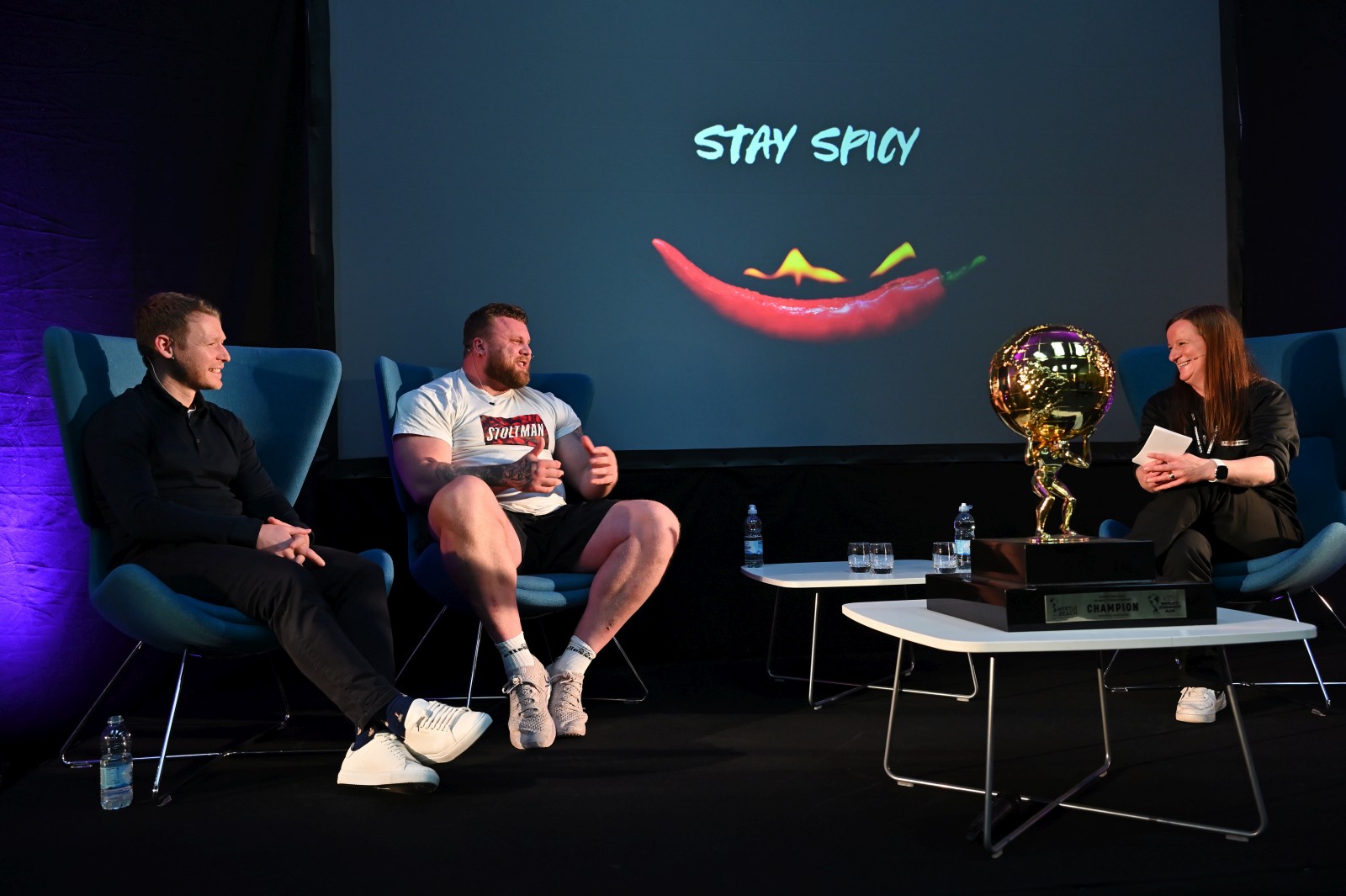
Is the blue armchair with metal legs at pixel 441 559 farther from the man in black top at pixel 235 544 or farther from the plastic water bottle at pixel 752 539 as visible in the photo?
the plastic water bottle at pixel 752 539

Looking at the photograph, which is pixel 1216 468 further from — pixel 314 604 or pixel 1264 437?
pixel 314 604

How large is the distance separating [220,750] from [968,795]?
176cm

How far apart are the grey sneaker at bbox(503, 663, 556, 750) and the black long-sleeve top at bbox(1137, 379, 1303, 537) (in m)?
1.96

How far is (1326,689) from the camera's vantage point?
296 cm

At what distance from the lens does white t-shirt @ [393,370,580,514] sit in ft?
9.81

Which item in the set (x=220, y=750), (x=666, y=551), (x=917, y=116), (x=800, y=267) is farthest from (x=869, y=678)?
(x=917, y=116)

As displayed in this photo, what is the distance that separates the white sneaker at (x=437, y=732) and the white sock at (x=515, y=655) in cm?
46

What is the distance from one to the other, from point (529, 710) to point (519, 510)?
671mm

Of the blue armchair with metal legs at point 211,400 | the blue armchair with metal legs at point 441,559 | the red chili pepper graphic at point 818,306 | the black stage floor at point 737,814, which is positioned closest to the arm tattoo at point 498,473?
the blue armchair with metal legs at point 441,559

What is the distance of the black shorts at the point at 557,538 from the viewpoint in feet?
9.52

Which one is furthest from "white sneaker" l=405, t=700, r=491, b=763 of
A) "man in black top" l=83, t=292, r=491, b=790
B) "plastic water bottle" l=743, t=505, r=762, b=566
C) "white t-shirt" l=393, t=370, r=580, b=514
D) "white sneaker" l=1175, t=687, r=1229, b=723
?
"white sneaker" l=1175, t=687, r=1229, b=723

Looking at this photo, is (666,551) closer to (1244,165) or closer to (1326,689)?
(1326,689)

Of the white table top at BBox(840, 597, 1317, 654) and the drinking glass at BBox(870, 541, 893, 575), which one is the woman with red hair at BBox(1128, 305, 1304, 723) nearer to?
the drinking glass at BBox(870, 541, 893, 575)

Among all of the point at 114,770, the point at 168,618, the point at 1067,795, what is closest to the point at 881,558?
the point at 1067,795
